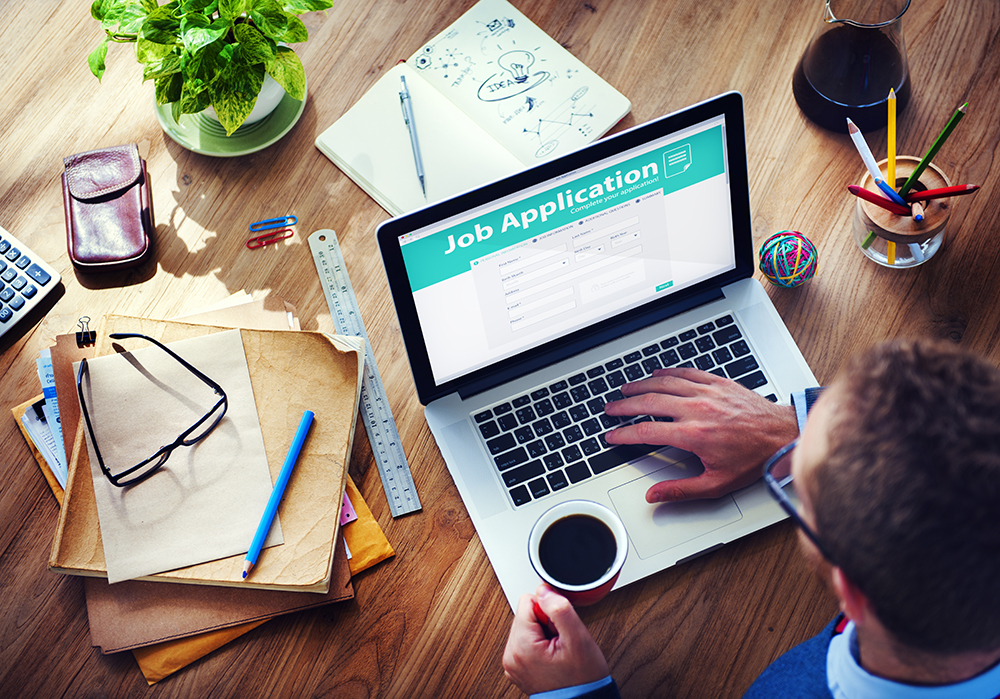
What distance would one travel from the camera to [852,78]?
110cm

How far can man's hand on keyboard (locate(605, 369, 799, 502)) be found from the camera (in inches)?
36.5

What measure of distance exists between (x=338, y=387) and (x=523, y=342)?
267 millimetres

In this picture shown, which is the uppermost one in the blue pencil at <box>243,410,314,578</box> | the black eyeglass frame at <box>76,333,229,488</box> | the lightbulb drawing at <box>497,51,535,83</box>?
the lightbulb drawing at <box>497,51,535,83</box>

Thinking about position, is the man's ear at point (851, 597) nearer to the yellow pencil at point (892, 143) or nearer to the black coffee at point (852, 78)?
the yellow pencil at point (892, 143)

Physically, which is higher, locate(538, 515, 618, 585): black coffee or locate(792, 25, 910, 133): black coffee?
locate(792, 25, 910, 133): black coffee

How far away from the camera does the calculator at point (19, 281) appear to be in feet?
3.51

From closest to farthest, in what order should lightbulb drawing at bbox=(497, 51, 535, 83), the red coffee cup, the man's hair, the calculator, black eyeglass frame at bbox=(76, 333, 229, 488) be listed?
the man's hair, the red coffee cup, black eyeglass frame at bbox=(76, 333, 229, 488), the calculator, lightbulb drawing at bbox=(497, 51, 535, 83)

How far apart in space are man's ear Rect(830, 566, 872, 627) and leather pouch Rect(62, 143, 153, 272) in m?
1.01

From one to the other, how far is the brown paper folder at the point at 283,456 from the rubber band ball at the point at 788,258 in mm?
605

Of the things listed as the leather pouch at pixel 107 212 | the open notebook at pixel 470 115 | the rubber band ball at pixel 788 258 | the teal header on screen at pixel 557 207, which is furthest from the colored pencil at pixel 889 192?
the leather pouch at pixel 107 212

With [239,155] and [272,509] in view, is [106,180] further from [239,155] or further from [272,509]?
[272,509]

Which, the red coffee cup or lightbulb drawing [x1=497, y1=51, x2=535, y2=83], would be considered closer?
the red coffee cup

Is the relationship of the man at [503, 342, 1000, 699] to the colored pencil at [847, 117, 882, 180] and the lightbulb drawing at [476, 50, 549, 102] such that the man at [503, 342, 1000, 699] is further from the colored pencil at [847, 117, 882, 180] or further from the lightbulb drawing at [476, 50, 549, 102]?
the lightbulb drawing at [476, 50, 549, 102]

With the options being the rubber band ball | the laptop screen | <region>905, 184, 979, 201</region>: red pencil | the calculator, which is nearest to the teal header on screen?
the laptop screen
